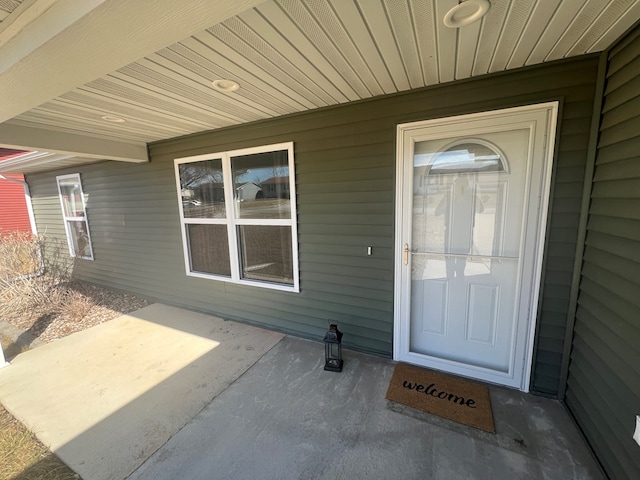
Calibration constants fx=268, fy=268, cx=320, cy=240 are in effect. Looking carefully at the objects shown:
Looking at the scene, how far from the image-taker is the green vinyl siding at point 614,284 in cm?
131

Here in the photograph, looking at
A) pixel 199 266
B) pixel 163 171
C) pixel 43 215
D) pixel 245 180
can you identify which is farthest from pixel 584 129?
pixel 43 215

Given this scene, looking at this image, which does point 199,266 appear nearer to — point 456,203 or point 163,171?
point 163,171

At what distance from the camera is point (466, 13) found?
4.08 ft

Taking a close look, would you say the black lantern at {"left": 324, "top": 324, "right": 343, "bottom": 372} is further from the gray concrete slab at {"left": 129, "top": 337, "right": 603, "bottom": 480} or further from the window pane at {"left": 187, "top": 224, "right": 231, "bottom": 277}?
the window pane at {"left": 187, "top": 224, "right": 231, "bottom": 277}

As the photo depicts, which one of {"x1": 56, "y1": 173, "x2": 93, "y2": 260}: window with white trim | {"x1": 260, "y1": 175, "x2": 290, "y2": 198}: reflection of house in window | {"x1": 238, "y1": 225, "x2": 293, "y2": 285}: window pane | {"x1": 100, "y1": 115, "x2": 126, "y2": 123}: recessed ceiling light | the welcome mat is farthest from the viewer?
{"x1": 56, "y1": 173, "x2": 93, "y2": 260}: window with white trim

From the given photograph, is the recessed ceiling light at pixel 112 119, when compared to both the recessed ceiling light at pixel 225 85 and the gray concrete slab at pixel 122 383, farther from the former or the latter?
the gray concrete slab at pixel 122 383

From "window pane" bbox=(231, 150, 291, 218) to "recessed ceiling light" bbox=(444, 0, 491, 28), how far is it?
1742 millimetres

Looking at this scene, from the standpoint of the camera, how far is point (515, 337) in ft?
6.80

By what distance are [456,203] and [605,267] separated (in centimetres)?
94

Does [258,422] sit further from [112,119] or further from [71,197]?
[71,197]

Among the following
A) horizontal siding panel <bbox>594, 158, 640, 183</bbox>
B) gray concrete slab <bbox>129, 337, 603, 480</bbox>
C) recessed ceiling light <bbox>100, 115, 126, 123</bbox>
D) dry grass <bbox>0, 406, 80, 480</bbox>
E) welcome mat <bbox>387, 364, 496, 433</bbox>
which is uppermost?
recessed ceiling light <bbox>100, 115, 126, 123</bbox>

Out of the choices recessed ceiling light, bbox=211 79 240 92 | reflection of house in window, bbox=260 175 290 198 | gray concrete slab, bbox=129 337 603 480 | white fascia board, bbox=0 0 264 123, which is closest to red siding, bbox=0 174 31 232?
reflection of house in window, bbox=260 175 290 198

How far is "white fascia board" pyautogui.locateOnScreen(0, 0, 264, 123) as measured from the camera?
3.14ft

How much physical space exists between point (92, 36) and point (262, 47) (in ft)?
2.47
